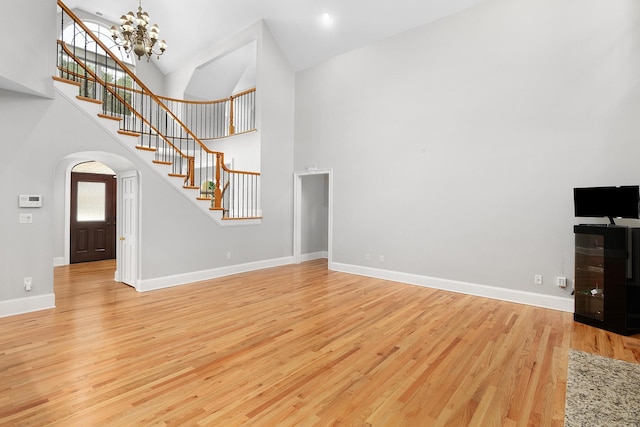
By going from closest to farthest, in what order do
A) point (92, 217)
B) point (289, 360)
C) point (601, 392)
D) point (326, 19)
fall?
point (601, 392) → point (289, 360) → point (326, 19) → point (92, 217)

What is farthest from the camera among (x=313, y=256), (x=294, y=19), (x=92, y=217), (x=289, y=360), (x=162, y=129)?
(x=162, y=129)

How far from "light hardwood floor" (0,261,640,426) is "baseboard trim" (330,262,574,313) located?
0.60ft

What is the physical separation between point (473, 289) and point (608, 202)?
7.12 ft

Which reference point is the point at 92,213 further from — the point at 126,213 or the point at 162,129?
the point at 126,213

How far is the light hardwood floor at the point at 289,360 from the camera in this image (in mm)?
2191

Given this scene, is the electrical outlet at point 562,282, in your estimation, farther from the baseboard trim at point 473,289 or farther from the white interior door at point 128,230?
the white interior door at point 128,230

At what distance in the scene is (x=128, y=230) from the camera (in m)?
5.63

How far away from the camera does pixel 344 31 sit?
21.6ft

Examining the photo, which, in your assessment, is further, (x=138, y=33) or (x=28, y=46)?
(x=138, y=33)

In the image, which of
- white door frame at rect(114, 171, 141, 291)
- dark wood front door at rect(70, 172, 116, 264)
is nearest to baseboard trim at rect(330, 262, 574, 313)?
white door frame at rect(114, 171, 141, 291)

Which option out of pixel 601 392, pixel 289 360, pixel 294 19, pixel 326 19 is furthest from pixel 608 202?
pixel 294 19

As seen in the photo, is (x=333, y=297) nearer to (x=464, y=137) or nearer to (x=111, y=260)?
(x=464, y=137)

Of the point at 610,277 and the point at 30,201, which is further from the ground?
the point at 30,201

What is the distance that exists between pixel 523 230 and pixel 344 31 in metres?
5.09
